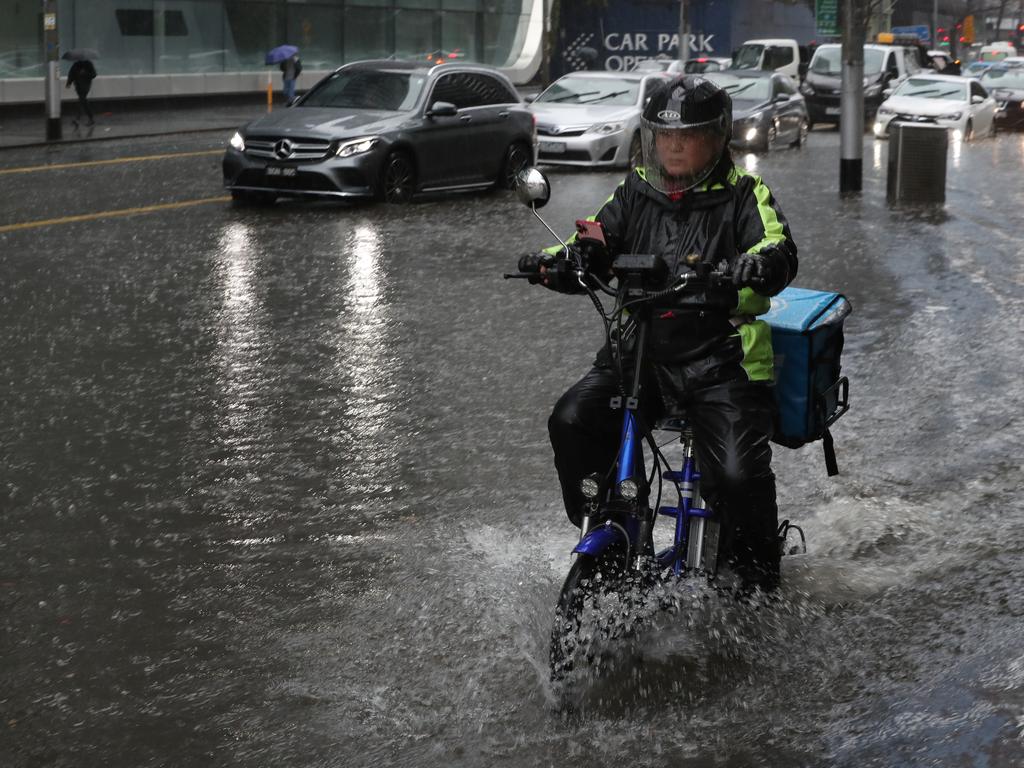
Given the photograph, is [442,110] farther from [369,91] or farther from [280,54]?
[280,54]

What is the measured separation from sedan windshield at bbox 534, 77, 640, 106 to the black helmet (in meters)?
21.3

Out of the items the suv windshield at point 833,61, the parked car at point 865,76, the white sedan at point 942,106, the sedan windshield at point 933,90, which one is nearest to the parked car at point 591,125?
the white sedan at point 942,106

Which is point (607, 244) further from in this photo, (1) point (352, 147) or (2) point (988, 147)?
(2) point (988, 147)

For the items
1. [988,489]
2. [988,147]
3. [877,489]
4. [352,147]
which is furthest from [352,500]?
[988,147]

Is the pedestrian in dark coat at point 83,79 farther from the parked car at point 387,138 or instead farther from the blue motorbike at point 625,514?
the blue motorbike at point 625,514

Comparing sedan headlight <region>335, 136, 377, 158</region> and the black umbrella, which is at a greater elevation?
the black umbrella

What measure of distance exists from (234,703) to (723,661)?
141 cm

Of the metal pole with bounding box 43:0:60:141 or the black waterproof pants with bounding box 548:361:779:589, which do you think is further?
the metal pole with bounding box 43:0:60:141

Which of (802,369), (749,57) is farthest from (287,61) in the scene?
(802,369)

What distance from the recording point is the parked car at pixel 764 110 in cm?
2848

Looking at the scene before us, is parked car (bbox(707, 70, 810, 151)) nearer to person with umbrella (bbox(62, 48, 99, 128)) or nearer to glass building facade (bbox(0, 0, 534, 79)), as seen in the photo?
person with umbrella (bbox(62, 48, 99, 128))

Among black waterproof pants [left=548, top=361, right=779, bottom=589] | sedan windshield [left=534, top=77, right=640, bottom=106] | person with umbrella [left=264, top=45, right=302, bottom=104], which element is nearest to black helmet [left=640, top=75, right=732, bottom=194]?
black waterproof pants [left=548, top=361, right=779, bottom=589]

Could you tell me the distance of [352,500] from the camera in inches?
267

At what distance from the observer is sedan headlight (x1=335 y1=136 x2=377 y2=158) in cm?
1850
